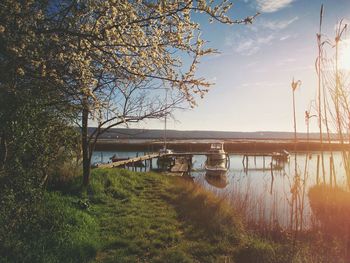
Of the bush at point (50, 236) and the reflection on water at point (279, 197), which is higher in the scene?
the bush at point (50, 236)

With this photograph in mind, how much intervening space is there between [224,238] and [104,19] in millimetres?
5971

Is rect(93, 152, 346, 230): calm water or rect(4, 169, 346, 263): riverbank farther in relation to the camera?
rect(93, 152, 346, 230): calm water

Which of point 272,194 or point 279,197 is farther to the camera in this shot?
point 272,194

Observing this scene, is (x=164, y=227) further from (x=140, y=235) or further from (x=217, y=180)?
(x=217, y=180)

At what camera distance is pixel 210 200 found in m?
12.6

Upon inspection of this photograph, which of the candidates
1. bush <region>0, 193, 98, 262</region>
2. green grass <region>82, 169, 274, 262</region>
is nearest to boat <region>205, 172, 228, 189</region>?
green grass <region>82, 169, 274, 262</region>

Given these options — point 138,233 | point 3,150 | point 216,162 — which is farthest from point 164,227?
point 216,162

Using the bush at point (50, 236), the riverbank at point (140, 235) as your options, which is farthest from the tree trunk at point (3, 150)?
the riverbank at point (140, 235)

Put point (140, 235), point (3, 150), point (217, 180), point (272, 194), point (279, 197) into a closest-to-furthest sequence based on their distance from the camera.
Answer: point (3, 150) → point (140, 235) → point (279, 197) → point (272, 194) → point (217, 180)

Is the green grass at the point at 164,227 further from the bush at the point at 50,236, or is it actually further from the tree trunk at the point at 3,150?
the tree trunk at the point at 3,150

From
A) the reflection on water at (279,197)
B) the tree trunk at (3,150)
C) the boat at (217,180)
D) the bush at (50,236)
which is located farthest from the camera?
the boat at (217,180)

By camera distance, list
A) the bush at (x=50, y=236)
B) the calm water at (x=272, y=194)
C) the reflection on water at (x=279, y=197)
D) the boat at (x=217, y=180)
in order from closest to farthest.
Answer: the bush at (x=50, y=236) → the reflection on water at (x=279, y=197) → the calm water at (x=272, y=194) → the boat at (x=217, y=180)

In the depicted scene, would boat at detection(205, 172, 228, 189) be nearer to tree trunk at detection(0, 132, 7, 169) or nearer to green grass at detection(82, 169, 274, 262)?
green grass at detection(82, 169, 274, 262)

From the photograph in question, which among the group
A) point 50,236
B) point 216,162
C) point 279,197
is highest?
point 50,236
